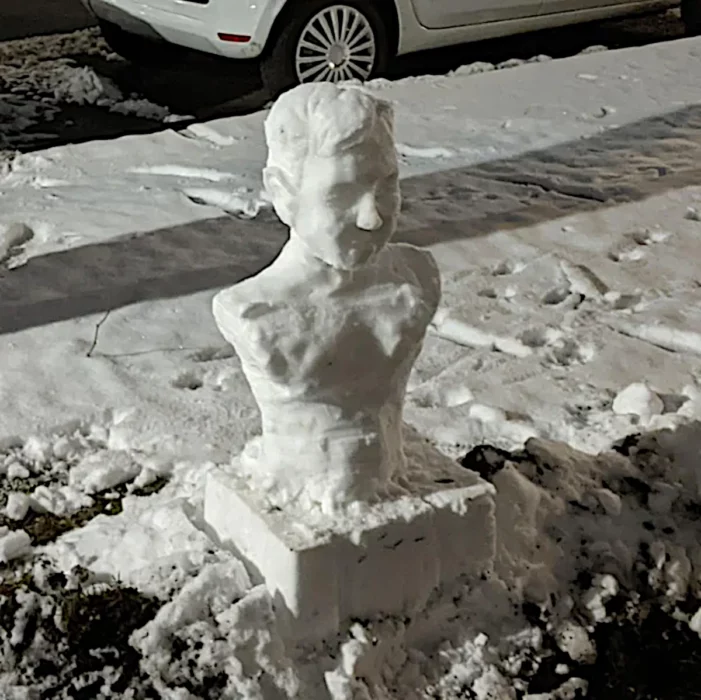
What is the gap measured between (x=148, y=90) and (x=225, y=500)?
608 centimetres

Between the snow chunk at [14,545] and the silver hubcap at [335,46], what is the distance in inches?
191

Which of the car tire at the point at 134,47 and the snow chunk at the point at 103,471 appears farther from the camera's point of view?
the car tire at the point at 134,47

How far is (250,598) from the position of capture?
2.24 metres

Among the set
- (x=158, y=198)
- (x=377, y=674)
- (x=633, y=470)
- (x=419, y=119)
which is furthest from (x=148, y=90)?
(x=377, y=674)

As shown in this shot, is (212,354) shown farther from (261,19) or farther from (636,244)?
(261,19)

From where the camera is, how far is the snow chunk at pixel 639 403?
3.33 meters

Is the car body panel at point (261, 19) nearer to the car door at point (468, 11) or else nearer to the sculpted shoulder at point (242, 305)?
the car door at point (468, 11)

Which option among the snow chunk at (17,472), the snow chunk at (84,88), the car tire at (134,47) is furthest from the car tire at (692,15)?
Answer: the snow chunk at (17,472)

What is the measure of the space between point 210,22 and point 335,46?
758 mm

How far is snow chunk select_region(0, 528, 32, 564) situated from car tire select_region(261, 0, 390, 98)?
4810 mm

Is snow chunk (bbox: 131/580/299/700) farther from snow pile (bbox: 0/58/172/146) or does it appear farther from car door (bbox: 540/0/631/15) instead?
car door (bbox: 540/0/631/15)

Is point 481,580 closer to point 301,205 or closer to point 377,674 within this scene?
point 377,674

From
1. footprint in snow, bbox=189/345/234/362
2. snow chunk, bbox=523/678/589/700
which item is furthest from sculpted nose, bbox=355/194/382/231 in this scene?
footprint in snow, bbox=189/345/234/362

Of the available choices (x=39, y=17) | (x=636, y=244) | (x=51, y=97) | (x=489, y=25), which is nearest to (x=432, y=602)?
(x=636, y=244)
